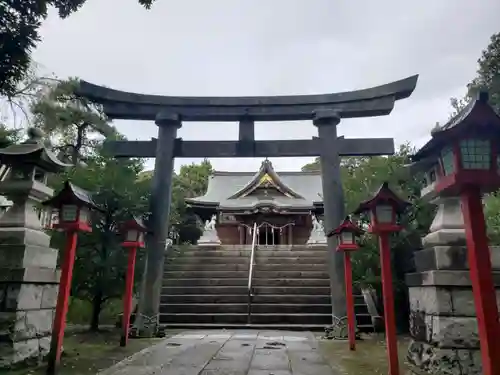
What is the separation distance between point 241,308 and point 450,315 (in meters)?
6.80

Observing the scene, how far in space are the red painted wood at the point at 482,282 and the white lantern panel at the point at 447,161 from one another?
0.21 metres

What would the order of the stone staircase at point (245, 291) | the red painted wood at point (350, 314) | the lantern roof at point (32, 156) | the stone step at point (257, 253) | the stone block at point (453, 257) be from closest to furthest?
the stone block at point (453, 257), the lantern roof at point (32, 156), the red painted wood at point (350, 314), the stone staircase at point (245, 291), the stone step at point (257, 253)

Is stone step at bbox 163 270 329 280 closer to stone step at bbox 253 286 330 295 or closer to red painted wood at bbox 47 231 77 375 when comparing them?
stone step at bbox 253 286 330 295

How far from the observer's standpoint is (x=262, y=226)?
20.6m

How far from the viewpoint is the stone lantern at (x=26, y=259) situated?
4199 mm

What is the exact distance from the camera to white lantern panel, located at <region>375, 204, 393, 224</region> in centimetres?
442

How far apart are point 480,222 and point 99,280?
6.93 meters

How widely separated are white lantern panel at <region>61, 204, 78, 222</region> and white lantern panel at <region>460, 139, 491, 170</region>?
416 centimetres

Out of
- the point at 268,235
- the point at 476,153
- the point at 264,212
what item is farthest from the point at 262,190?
the point at 476,153

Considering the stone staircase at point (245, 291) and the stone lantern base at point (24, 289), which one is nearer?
the stone lantern base at point (24, 289)

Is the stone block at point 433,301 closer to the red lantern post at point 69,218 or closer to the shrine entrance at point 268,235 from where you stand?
the red lantern post at point 69,218

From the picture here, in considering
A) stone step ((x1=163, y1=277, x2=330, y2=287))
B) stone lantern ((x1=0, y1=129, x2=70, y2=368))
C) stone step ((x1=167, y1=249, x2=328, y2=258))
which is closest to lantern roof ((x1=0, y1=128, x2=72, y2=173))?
stone lantern ((x1=0, y1=129, x2=70, y2=368))

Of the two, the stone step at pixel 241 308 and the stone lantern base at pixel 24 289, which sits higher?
the stone lantern base at pixel 24 289

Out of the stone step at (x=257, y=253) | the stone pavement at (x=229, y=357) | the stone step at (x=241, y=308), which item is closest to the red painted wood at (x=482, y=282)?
the stone pavement at (x=229, y=357)
